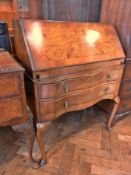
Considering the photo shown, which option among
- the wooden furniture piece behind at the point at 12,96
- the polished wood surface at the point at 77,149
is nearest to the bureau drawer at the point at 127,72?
the polished wood surface at the point at 77,149

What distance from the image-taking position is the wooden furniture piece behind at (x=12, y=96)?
802 mm

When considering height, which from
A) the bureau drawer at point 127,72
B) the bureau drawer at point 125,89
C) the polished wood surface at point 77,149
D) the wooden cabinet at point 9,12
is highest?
the wooden cabinet at point 9,12

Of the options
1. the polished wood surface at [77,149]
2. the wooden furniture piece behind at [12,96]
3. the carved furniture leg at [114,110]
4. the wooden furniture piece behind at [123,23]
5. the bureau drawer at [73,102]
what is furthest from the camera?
the carved furniture leg at [114,110]

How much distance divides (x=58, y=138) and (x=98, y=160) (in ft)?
1.54

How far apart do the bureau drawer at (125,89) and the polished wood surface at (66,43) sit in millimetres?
388

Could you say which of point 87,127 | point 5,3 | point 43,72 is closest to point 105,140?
point 87,127

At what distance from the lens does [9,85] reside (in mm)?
822

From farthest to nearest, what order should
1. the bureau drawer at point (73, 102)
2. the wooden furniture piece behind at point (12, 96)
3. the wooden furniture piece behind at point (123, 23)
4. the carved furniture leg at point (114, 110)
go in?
the carved furniture leg at point (114, 110) → the wooden furniture piece behind at point (123, 23) → the bureau drawer at point (73, 102) → the wooden furniture piece behind at point (12, 96)

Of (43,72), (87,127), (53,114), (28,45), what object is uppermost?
(28,45)

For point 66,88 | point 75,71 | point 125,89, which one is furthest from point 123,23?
point 66,88

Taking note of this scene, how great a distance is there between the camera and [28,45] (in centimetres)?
96

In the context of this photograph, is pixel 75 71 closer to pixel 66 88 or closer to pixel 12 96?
pixel 66 88

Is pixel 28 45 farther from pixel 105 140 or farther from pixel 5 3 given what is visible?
pixel 5 3

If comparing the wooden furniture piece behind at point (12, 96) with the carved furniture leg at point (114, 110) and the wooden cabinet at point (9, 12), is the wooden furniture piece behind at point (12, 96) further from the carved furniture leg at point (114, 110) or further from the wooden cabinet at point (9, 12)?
the carved furniture leg at point (114, 110)
